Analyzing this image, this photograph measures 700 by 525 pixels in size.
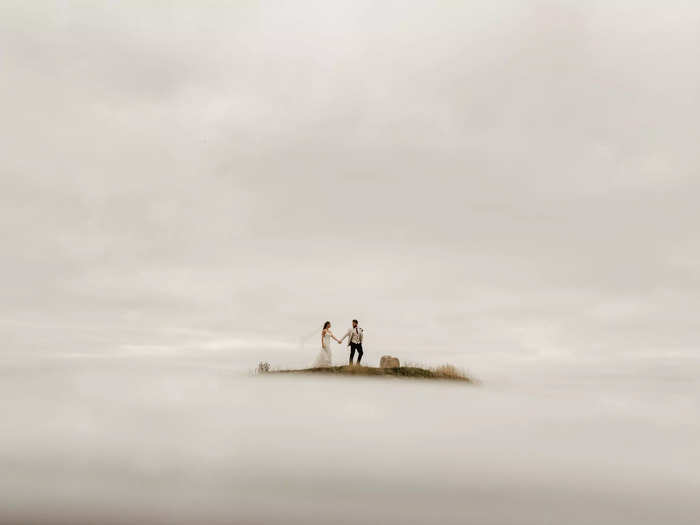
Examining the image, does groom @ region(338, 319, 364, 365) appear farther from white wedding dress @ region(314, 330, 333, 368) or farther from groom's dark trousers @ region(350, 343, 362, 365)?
white wedding dress @ region(314, 330, 333, 368)

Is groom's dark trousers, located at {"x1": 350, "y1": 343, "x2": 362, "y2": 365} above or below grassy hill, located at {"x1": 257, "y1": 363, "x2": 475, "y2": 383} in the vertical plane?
above

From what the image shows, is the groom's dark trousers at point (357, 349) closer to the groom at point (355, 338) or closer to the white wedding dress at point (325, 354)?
the groom at point (355, 338)

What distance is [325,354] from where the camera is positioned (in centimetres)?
4841

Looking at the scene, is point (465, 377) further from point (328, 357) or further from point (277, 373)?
point (277, 373)

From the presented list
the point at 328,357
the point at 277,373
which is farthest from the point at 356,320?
the point at 277,373

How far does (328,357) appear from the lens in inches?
1908

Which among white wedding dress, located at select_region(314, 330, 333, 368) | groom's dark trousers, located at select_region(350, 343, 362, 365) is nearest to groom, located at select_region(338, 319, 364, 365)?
groom's dark trousers, located at select_region(350, 343, 362, 365)

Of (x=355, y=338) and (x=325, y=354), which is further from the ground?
(x=355, y=338)

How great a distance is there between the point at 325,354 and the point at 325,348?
0.40 meters

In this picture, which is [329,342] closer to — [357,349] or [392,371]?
[357,349]

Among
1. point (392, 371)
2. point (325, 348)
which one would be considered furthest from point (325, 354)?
point (392, 371)

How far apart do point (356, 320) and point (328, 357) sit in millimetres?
3113

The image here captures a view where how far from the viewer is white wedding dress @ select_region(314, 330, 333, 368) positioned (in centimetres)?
4844

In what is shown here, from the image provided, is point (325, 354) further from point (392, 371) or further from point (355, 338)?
point (392, 371)
